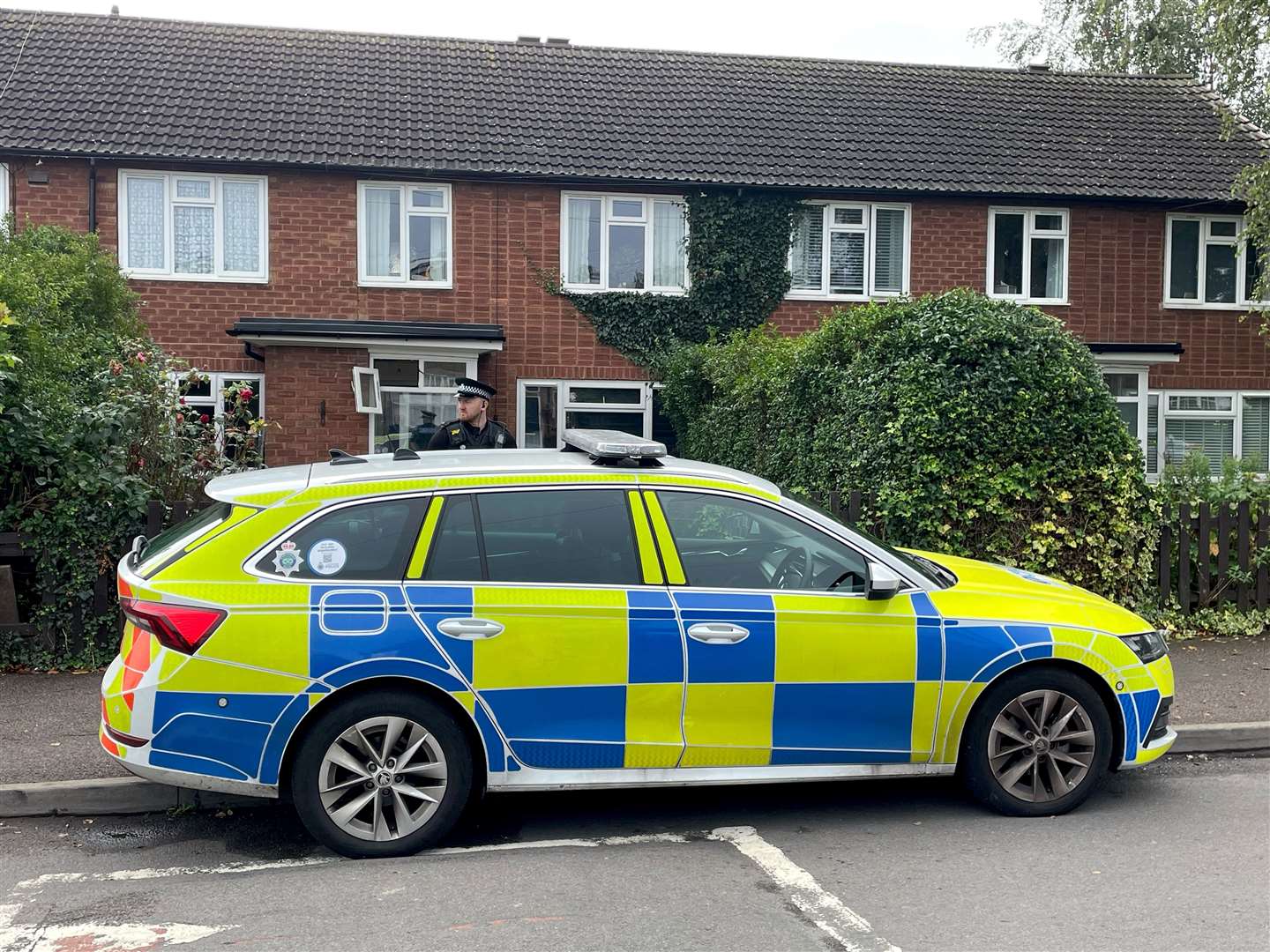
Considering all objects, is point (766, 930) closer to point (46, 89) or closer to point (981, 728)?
point (981, 728)

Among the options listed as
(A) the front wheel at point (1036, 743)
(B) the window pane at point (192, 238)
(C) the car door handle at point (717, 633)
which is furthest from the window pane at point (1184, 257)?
(C) the car door handle at point (717, 633)

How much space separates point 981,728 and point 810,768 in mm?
772

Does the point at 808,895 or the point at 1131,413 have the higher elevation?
the point at 1131,413

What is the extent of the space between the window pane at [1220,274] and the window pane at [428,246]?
11.9 metres

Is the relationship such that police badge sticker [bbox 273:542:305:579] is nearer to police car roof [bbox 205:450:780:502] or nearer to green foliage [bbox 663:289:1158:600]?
police car roof [bbox 205:450:780:502]

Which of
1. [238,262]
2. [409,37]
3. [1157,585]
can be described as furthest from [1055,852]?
[409,37]

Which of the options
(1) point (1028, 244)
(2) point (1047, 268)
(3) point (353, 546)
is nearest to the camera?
(3) point (353, 546)

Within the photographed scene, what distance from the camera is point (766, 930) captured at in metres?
4.11

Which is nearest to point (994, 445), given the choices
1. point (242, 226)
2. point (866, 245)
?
point (866, 245)

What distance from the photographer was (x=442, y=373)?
662 inches

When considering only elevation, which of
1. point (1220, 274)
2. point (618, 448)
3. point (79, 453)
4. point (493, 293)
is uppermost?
point (1220, 274)

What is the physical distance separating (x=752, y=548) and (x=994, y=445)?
156 inches

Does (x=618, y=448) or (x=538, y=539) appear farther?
(x=618, y=448)

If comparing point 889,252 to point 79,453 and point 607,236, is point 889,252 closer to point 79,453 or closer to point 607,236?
point 607,236
